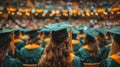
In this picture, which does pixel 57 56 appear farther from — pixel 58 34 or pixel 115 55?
pixel 115 55

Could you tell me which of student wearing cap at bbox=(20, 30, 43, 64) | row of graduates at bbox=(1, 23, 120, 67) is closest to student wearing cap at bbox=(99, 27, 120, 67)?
row of graduates at bbox=(1, 23, 120, 67)

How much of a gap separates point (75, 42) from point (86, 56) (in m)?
1.94

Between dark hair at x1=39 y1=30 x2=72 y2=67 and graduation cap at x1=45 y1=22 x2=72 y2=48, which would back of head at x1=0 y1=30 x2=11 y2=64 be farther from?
graduation cap at x1=45 y1=22 x2=72 y2=48

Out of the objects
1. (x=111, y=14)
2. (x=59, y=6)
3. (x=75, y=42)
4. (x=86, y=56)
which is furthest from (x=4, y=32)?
(x=59, y=6)

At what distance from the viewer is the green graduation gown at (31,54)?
757 cm

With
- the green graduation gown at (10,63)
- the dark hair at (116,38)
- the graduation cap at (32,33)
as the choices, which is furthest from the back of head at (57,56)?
the graduation cap at (32,33)

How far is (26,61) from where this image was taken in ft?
25.2

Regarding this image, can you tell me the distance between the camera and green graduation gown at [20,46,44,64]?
24.8 feet

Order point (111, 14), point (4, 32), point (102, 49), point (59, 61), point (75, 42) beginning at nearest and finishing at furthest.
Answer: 1. point (59, 61)
2. point (4, 32)
3. point (102, 49)
4. point (75, 42)
5. point (111, 14)

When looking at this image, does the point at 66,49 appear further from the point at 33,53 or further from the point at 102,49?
the point at 102,49

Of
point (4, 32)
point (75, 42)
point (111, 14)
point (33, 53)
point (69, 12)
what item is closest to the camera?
point (4, 32)

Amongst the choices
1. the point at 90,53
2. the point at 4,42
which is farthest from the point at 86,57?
the point at 4,42

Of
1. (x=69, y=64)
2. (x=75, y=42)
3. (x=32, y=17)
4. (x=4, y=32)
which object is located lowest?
(x=32, y=17)

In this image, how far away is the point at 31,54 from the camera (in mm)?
7578
